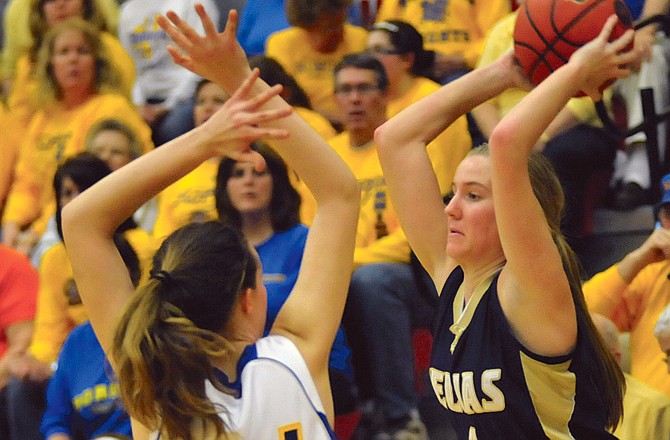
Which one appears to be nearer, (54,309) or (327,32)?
(54,309)

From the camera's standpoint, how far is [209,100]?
527cm

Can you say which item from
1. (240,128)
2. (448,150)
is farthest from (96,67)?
(240,128)

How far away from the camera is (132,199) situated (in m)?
2.54

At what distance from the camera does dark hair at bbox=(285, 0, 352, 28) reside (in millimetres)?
5867

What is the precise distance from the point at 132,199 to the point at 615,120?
3.23 metres

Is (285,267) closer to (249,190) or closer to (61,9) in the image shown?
(249,190)

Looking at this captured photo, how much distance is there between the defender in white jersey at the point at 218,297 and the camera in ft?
7.72

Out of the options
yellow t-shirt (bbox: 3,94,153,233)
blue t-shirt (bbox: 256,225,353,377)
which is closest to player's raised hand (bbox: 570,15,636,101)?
blue t-shirt (bbox: 256,225,353,377)

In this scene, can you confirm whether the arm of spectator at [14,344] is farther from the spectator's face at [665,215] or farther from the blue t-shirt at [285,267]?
the spectator's face at [665,215]

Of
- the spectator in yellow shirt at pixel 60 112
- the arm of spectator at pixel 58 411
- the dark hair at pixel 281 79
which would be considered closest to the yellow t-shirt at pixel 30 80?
the spectator in yellow shirt at pixel 60 112

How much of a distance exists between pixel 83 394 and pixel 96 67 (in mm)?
2600

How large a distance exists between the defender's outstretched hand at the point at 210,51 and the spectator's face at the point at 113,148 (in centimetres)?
268

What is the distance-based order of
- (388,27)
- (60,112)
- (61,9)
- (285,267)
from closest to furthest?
1. (285,267)
2. (388,27)
3. (60,112)
4. (61,9)

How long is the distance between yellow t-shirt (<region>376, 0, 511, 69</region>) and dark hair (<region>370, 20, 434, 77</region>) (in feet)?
0.78
